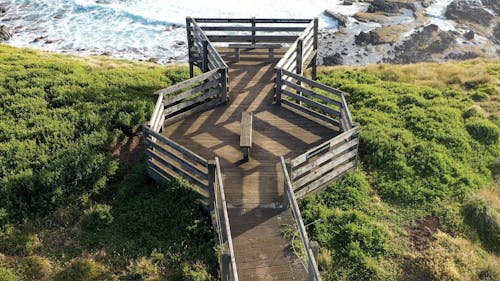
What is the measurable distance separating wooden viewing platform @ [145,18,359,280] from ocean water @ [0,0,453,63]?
1778 cm

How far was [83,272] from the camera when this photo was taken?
9.76m

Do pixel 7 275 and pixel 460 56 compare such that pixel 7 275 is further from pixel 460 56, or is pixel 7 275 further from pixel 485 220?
pixel 460 56

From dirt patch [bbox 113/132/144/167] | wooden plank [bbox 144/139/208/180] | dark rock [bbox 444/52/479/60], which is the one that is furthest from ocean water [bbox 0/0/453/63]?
wooden plank [bbox 144/139/208/180]

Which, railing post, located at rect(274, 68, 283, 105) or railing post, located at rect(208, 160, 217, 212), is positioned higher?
railing post, located at rect(274, 68, 283, 105)

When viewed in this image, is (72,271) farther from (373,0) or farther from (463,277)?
(373,0)

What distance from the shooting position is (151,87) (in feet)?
62.8

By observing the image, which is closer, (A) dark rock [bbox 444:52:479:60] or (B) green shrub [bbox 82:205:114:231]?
(B) green shrub [bbox 82:205:114:231]

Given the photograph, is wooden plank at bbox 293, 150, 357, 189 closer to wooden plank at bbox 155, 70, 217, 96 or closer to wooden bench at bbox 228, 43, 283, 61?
wooden plank at bbox 155, 70, 217, 96

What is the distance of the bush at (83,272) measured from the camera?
31.8 ft

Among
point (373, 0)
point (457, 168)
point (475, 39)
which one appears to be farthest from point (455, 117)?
point (373, 0)

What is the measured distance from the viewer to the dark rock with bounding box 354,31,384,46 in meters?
35.4

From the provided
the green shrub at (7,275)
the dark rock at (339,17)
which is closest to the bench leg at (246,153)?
the green shrub at (7,275)

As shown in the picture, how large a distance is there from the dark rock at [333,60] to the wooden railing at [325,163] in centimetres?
2045

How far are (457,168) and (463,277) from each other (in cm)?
460
